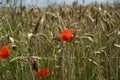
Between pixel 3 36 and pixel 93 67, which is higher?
pixel 3 36

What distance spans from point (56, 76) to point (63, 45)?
26.3 inches

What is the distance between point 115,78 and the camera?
3262mm

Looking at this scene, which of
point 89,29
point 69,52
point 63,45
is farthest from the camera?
point 89,29

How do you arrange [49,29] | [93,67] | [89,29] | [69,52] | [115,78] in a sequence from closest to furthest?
[69,52] < [115,78] < [93,67] < [49,29] < [89,29]

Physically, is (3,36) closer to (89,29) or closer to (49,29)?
(49,29)

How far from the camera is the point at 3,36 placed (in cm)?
394

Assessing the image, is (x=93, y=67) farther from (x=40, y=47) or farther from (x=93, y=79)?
(x=40, y=47)

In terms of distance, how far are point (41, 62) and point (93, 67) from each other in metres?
0.47

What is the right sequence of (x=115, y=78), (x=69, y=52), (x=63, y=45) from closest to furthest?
(x=63, y=45) → (x=69, y=52) → (x=115, y=78)

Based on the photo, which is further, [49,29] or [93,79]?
[49,29]

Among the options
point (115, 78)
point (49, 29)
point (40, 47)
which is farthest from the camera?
point (49, 29)

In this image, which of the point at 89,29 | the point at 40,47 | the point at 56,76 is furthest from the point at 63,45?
the point at 89,29

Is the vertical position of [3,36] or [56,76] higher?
[3,36]

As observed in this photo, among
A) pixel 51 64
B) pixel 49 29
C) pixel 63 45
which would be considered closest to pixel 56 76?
pixel 51 64
